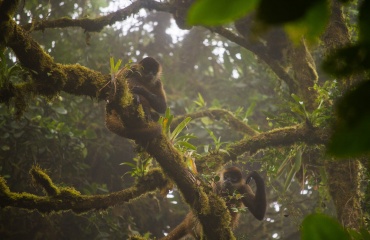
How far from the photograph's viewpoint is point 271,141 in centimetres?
441

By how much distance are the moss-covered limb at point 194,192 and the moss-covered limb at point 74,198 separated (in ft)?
1.20

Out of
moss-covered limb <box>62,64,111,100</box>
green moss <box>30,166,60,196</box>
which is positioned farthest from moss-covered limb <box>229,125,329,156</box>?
green moss <box>30,166,60,196</box>

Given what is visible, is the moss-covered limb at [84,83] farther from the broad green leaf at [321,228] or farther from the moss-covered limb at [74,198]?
the broad green leaf at [321,228]

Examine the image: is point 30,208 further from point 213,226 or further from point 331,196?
point 331,196

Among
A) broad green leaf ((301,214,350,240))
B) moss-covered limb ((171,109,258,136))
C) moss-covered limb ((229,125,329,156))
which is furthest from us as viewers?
moss-covered limb ((171,109,258,136))

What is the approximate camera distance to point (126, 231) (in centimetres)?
609

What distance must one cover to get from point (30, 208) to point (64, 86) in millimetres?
1110

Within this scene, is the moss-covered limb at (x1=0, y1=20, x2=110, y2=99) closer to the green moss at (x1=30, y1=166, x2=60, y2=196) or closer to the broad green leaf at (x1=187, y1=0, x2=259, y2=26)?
the green moss at (x1=30, y1=166, x2=60, y2=196)

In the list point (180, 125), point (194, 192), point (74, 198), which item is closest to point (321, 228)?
point (194, 192)

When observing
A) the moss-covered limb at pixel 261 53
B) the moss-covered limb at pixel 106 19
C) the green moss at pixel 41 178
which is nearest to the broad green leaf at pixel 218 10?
the green moss at pixel 41 178

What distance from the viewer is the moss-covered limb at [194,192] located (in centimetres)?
334

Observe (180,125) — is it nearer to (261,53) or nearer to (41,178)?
(41,178)

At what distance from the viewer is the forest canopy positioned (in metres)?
0.40

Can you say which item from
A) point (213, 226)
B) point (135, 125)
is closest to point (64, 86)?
point (135, 125)
